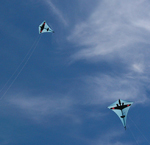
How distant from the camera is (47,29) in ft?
192

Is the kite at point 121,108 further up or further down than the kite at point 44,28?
further down

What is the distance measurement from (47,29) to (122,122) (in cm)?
3943

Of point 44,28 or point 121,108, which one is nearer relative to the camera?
point 121,108

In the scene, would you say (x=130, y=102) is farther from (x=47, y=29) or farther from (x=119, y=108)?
(x=47, y=29)

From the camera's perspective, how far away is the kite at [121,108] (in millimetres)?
49716

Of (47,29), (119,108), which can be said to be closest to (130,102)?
(119,108)

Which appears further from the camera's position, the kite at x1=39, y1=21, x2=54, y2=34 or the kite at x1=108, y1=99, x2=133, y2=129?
the kite at x1=39, y1=21, x2=54, y2=34

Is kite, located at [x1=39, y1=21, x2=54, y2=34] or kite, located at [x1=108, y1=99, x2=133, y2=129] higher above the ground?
kite, located at [x1=39, y1=21, x2=54, y2=34]

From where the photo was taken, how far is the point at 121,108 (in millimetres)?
49906

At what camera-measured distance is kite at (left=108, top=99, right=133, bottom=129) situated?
163ft

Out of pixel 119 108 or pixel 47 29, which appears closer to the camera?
pixel 119 108

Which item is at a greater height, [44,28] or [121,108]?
[44,28]

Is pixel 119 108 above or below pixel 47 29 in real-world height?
below

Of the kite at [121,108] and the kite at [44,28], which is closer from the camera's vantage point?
the kite at [121,108]
